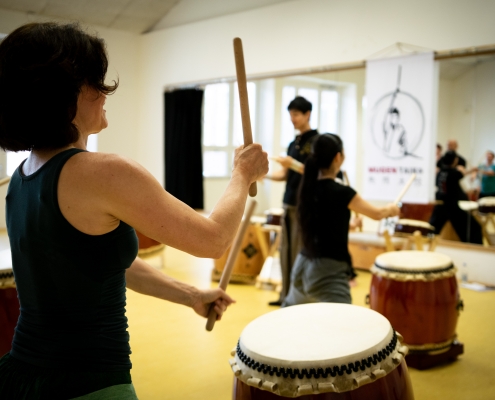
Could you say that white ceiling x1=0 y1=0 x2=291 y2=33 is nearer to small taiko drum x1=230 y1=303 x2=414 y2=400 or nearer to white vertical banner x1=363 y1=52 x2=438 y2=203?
white vertical banner x1=363 y1=52 x2=438 y2=203

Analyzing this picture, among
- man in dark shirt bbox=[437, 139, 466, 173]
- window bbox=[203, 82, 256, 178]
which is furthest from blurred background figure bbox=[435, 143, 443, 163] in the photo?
window bbox=[203, 82, 256, 178]

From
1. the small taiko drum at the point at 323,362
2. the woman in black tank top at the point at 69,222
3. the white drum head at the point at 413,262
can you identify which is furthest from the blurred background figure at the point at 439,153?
the woman in black tank top at the point at 69,222

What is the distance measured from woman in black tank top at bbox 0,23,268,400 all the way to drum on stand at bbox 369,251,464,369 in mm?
2011

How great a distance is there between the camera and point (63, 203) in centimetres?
91

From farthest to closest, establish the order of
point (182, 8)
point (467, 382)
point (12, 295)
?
point (182, 8) → point (467, 382) → point (12, 295)

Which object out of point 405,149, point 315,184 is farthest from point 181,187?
point 315,184

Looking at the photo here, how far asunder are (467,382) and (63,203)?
8.06 ft

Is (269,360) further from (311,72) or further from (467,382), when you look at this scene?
(311,72)

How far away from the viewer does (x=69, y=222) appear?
0.92 metres

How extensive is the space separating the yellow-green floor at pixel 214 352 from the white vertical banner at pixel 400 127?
44.4 inches

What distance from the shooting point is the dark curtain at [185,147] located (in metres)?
7.40

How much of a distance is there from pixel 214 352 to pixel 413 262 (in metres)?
1.24

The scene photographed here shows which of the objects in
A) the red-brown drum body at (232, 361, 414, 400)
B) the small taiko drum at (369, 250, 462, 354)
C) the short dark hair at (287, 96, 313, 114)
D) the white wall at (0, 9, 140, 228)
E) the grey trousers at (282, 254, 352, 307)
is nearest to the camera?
the red-brown drum body at (232, 361, 414, 400)

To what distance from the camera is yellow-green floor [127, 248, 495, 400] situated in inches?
103
